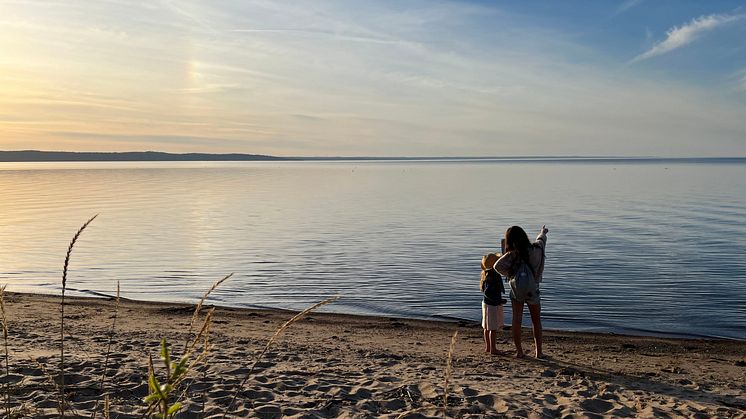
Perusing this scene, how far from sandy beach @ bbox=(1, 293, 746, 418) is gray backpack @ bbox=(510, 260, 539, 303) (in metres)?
1.05

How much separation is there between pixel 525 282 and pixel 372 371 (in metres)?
2.45

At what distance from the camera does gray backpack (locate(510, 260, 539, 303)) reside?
30.2 ft

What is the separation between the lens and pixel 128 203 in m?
46.2

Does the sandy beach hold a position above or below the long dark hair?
below

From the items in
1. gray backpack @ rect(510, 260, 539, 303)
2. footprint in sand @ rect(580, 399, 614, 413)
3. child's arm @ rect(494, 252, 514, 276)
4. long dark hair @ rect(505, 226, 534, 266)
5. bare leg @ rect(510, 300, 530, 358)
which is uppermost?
long dark hair @ rect(505, 226, 534, 266)

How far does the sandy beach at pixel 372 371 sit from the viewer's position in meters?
7.09

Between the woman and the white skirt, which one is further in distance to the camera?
the white skirt

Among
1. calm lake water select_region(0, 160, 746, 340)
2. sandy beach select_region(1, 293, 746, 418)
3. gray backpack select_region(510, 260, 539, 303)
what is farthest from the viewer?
calm lake water select_region(0, 160, 746, 340)

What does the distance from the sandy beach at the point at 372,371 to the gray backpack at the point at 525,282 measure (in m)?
1.05

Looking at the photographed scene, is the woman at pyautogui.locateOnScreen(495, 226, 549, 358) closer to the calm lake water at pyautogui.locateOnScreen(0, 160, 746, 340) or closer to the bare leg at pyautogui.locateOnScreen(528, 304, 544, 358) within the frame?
the bare leg at pyautogui.locateOnScreen(528, 304, 544, 358)

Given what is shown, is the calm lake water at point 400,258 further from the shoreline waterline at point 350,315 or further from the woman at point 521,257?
the woman at point 521,257

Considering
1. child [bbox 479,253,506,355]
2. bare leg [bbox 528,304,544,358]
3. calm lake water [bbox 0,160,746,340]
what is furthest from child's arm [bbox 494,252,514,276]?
calm lake water [bbox 0,160,746,340]

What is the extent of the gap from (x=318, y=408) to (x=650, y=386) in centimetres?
429


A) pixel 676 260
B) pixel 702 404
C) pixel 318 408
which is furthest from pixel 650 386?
pixel 676 260
